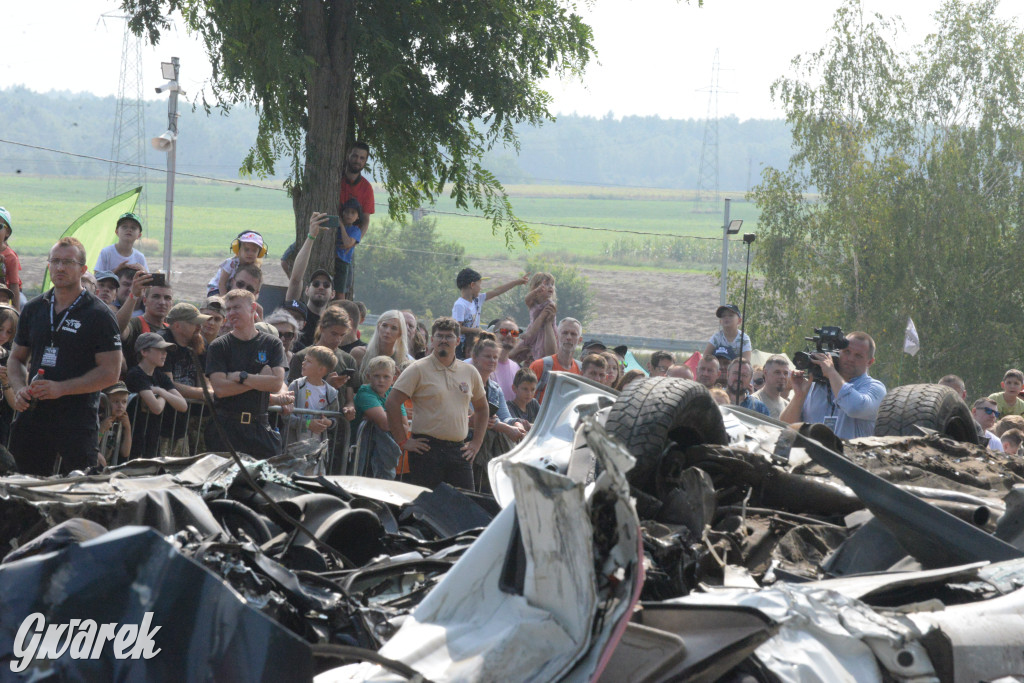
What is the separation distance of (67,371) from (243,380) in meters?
1.18

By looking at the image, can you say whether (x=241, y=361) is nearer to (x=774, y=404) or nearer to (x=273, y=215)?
(x=774, y=404)

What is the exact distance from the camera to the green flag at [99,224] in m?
10.9

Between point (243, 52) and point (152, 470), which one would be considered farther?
point (243, 52)

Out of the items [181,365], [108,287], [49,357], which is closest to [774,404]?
[181,365]

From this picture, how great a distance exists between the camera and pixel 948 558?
3898mm

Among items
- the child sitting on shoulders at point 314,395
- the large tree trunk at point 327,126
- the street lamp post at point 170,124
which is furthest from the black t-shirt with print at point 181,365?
the street lamp post at point 170,124

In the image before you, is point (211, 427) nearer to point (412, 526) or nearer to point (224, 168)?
point (412, 526)

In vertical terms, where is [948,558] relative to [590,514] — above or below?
below

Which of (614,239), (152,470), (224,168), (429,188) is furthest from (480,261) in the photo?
(152,470)

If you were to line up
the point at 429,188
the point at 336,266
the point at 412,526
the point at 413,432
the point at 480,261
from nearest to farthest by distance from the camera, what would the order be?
1. the point at 412,526
2. the point at 413,432
3. the point at 336,266
4. the point at 429,188
5. the point at 480,261

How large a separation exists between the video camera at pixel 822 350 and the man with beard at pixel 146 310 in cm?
510

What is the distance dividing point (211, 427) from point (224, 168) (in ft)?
445

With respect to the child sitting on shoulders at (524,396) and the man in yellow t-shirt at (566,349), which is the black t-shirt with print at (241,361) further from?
the man in yellow t-shirt at (566,349)

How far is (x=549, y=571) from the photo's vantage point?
9.77 feet
